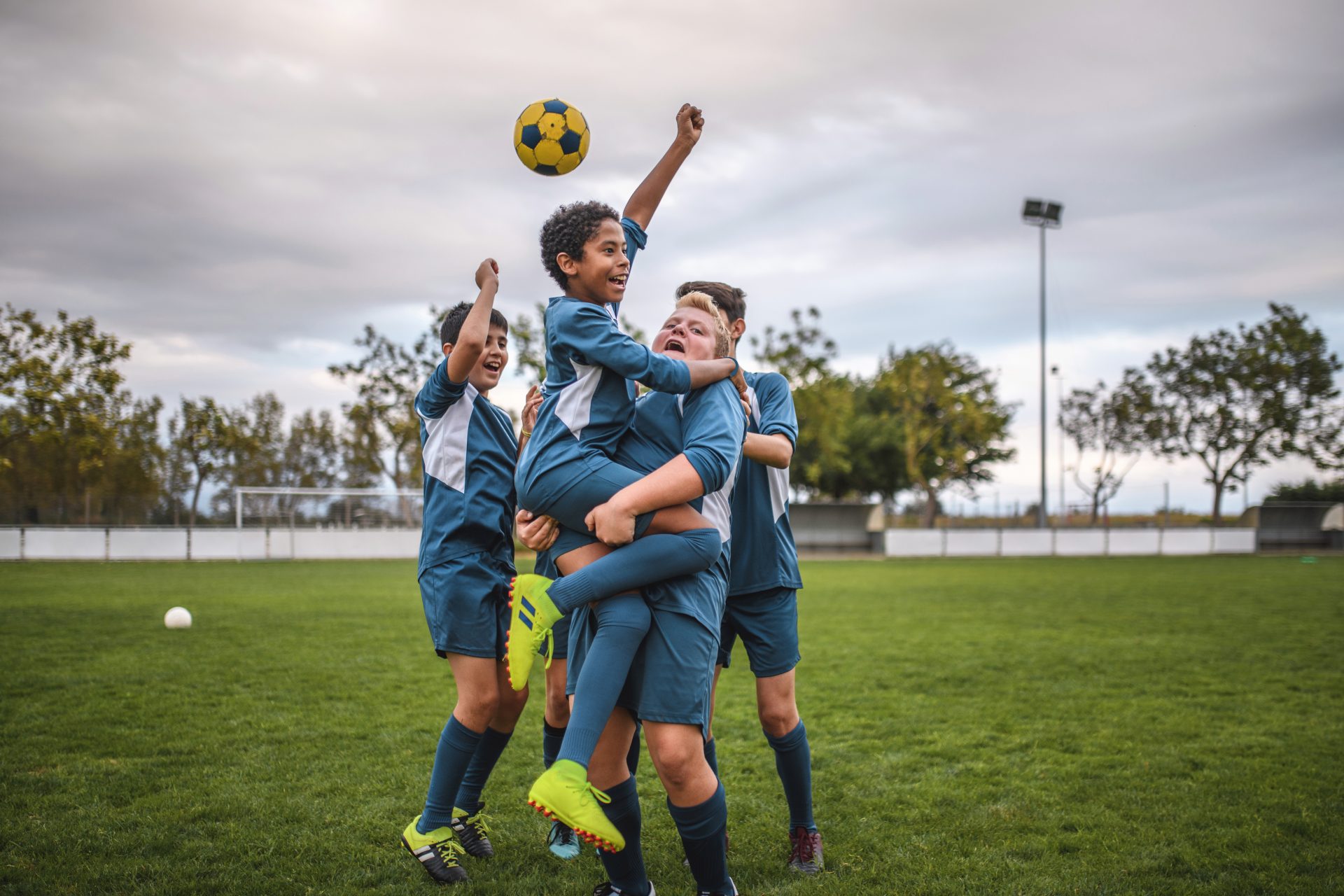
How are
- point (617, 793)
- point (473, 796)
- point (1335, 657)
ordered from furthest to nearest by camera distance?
point (1335, 657) → point (473, 796) → point (617, 793)

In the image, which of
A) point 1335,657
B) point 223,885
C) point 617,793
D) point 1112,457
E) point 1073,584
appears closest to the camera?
point 617,793

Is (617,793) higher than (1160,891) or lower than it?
higher

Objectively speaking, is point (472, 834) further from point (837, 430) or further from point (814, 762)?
point (837, 430)

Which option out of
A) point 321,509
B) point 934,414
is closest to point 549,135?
point 321,509

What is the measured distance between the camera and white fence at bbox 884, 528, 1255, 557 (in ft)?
106

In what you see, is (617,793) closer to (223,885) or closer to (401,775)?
(223,885)

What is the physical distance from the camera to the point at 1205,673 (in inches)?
320

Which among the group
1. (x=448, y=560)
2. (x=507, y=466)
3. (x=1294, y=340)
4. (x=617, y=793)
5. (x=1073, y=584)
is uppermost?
(x=1294, y=340)

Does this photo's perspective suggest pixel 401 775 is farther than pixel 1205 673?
No

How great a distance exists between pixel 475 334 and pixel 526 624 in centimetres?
123

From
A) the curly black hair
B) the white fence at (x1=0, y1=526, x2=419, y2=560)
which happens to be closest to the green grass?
the curly black hair

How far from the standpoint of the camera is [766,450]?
3322mm

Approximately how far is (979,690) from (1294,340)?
4098cm

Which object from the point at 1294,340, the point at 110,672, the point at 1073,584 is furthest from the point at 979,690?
the point at 1294,340
